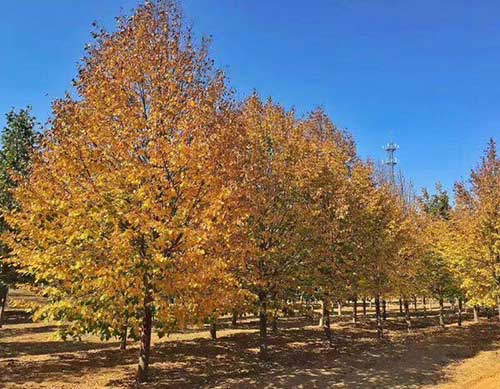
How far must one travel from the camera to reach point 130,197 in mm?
10586

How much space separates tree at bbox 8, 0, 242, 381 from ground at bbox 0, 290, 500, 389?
2291mm

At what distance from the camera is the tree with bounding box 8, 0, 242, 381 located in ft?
33.4

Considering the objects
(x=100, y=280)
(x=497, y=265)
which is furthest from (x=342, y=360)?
(x=100, y=280)

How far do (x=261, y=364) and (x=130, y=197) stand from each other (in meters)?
10.2

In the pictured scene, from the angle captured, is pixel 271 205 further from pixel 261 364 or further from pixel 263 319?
pixel 261 364

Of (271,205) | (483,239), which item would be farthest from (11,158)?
(483,239)

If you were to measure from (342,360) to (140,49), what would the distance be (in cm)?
1548

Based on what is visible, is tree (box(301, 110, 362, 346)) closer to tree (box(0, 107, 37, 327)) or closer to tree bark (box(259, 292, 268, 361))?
tree bark (box(259, 292, 268, 361))

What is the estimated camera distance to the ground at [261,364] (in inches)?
562

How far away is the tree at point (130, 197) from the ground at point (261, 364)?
2.29 meters

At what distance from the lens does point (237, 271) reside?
15719 millimetres

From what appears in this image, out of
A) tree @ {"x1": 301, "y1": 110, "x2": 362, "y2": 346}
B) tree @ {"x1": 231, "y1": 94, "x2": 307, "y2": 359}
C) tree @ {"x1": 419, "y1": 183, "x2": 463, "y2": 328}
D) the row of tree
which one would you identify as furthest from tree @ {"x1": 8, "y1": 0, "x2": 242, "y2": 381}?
tree @ {"x1": 419, "y1": 183, "x2": 463, "y2": 328}

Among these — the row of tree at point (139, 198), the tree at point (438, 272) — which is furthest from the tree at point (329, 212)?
the tree at point (438, 272)

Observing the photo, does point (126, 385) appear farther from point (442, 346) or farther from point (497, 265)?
point (497, 265)
